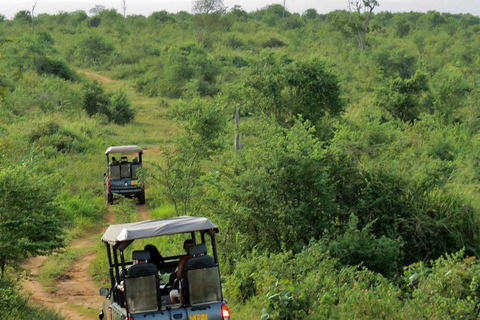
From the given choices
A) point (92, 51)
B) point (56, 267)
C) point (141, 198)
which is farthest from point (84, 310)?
point (92, 51)

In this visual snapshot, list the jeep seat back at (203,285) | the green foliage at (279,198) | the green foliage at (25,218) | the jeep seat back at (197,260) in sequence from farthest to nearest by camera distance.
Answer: the green foliage at (279,198)
the green foliage at (25,218)
the jeep seat back at (197,260)
the jeep seat back at (203,285)

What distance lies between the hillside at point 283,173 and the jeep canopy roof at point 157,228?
214 centimetres

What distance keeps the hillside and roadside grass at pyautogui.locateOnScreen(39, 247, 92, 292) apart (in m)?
0.56

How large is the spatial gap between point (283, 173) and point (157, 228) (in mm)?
5615

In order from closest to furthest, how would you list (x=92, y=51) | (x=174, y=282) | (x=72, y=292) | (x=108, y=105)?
(x=174, y=282) → (x=72, y=292) → (x=108, y=105) → (x=92, y=51)

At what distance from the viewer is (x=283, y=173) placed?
13.1m

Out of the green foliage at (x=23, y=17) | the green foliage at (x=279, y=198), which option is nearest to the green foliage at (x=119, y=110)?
the green foliage at (x=279, y=198)

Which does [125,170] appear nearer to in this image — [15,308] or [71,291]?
[71,291]

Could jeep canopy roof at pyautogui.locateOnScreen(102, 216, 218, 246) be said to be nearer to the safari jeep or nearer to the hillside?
the safari jeep

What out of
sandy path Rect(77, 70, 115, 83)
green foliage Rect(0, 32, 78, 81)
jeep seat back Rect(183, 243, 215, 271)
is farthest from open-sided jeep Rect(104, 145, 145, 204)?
sandy path Rect(77, 70, 115, 83)

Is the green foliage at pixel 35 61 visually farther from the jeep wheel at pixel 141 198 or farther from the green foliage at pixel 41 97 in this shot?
the jeep wheel at pixel 141 198

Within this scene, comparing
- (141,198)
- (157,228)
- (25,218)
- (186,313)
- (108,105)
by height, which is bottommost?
→ (141,198)

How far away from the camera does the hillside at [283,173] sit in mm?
10711

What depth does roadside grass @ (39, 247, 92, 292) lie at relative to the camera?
13.4 m
